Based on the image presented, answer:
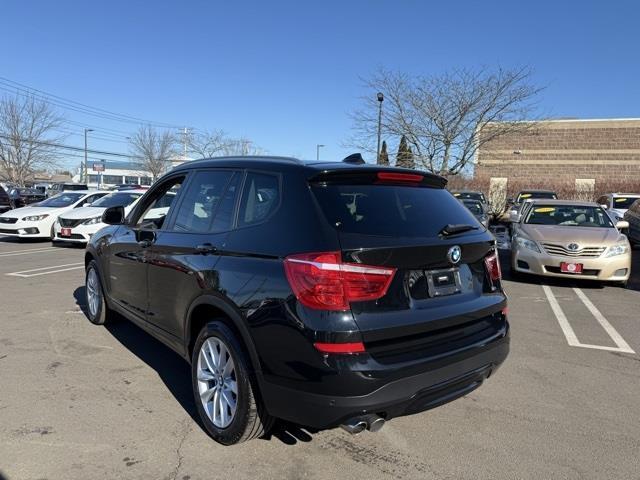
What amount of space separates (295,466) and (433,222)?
5.40 feet

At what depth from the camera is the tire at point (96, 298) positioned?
5344mm

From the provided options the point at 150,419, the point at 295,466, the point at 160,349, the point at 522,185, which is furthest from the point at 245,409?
the point at 522,185

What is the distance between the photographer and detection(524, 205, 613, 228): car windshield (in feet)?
30.2

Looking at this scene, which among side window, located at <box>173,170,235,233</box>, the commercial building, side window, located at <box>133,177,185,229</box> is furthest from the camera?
the commercial building

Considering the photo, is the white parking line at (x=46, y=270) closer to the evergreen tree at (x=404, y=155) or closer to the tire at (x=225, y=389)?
the tire at (x=225, y=389)

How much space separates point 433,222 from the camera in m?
3.01

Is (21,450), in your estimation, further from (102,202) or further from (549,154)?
(549,154)

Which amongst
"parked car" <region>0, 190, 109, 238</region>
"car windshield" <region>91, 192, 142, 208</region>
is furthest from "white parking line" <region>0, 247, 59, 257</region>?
"car windshield" <region>91, 192, 142, 208</region>

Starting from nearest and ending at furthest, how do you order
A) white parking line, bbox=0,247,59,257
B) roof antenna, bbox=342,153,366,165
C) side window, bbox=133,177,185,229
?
roof antenna, bbox=342,153,366,165 → side window, bbox=133,177,185,229 → white parking line, bbox=0,247,59,257

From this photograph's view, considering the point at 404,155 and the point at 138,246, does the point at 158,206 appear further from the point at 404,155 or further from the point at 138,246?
the point at 404,155

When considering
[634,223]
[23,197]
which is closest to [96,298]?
[634,223]

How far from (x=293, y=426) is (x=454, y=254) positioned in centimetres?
153

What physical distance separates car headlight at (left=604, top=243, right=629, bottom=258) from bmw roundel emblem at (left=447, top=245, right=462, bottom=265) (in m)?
6.24

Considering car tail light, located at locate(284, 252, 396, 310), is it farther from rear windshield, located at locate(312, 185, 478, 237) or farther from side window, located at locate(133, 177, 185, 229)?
side window, located at locate(133, 177, 185, 229)
